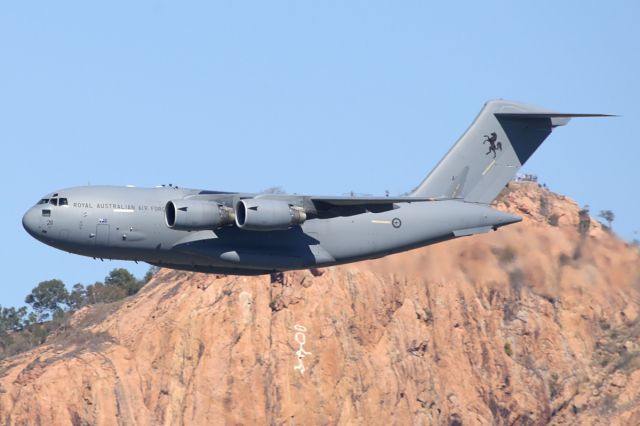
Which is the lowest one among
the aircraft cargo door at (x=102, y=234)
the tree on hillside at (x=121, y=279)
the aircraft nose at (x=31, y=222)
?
the aircraft cargo door at (x=102, y=234)

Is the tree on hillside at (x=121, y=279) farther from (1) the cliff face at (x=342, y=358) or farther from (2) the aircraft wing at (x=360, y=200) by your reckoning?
(2) the aircraft wing at (x=360, y=200)

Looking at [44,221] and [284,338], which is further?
[284,338]

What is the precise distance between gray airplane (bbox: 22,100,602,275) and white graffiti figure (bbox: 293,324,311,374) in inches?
454

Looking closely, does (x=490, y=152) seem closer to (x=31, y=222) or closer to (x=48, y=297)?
(x=31, y=222)

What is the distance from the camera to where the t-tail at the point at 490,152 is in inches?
1369

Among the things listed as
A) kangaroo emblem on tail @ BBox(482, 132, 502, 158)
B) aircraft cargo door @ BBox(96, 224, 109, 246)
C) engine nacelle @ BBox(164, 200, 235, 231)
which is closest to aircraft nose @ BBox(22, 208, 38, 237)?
aircraft cargo door @ BBox(96, 224, 109, 246)

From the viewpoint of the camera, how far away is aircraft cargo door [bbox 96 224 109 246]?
1200 inches

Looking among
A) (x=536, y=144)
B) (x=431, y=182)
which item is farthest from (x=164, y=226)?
(x=536, y=144)

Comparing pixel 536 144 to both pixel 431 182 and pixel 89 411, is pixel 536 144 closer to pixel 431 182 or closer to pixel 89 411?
pixel 431 182

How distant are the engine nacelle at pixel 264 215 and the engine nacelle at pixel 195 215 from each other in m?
0.34

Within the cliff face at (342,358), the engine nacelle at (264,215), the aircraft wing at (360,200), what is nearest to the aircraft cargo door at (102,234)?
the engine nacelle at (264,215)

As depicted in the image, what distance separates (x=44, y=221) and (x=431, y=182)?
8933mm

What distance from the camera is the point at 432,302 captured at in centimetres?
4716

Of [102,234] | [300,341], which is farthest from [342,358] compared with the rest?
[102,234]
